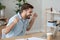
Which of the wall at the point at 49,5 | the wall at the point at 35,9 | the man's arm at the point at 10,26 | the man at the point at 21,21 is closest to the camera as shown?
the man's arm at the point at 10,26

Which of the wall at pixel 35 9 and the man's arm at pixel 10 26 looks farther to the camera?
the wall at pixel 35 9

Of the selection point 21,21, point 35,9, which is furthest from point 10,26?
point 35,9

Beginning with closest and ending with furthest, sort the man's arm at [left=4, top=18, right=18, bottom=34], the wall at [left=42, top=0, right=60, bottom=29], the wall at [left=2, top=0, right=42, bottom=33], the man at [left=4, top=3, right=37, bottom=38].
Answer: the man's arm at [left=4, top=18, right=18, bottom=34] < the man at [left=4, top=3, right=37, bottom=38] < the wall at [left=2, top=0, right=42, bottom=33] < the wall at [left=42, top=0, right=60, bottom=29]

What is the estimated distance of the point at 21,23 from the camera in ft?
8.10

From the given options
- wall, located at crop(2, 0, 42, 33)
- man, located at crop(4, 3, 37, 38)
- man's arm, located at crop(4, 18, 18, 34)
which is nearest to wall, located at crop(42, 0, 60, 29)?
wall, located at crop(2, 0, 42, 33)

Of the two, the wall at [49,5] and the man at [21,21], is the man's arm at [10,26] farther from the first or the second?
the wall at [49,5]

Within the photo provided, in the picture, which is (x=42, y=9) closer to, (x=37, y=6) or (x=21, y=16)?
(x=37, y=6)

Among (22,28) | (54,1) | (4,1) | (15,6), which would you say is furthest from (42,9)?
(22,28)

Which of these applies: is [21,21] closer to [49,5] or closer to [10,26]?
[10,26]

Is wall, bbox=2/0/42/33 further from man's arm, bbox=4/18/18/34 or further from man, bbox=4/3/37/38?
man's arm, bbox=4/18/18/34

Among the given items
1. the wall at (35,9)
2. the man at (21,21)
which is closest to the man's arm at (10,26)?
the man at (21,21)

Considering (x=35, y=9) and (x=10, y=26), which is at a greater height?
(x=35, y=9)

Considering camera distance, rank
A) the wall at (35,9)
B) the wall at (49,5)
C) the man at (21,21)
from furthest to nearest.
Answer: the wall at (49,5) → the wall at (35,9) → the man at (21,21)

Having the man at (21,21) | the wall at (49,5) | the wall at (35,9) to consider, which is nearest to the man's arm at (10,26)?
the man at (21,21)
